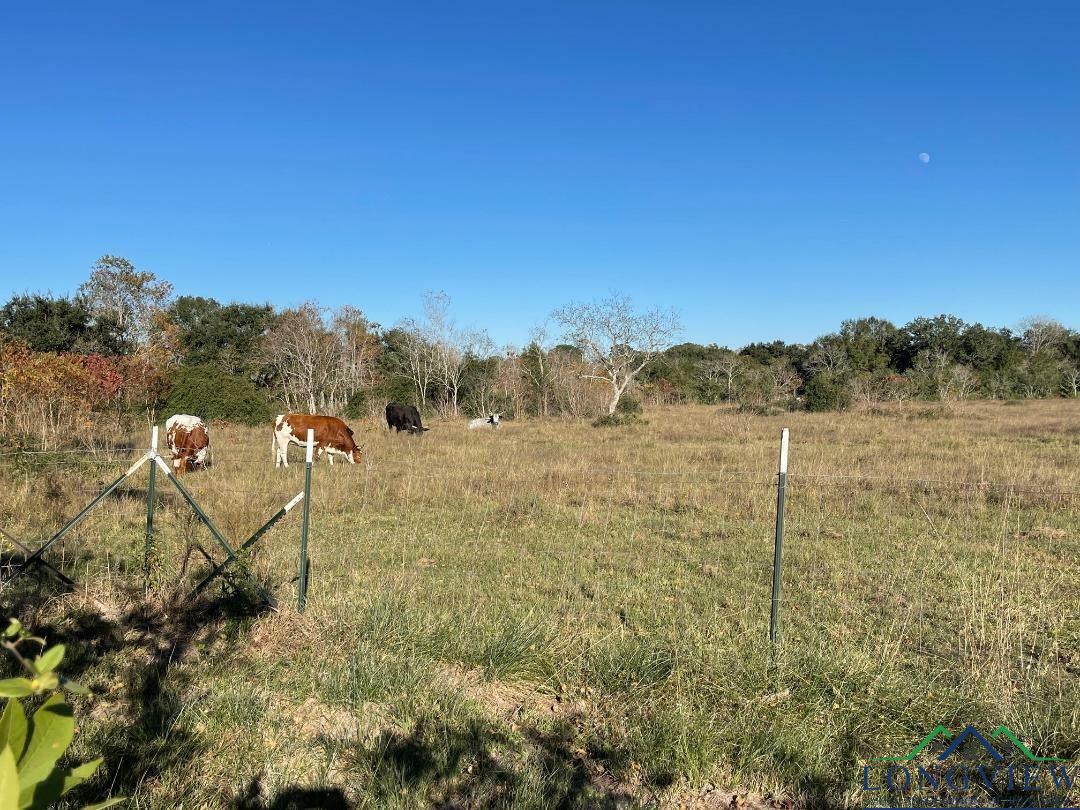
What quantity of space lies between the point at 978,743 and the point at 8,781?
361 centimetres

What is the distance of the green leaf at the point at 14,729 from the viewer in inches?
30.6

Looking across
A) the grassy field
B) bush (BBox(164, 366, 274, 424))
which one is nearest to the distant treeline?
bush (BBox(164, 366, 274, 424))

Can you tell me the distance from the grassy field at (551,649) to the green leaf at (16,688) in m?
2.28

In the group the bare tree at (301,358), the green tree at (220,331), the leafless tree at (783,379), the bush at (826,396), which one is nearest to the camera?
the bush at (826,396)

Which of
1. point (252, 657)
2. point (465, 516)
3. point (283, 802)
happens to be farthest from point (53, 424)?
point (283, 802)

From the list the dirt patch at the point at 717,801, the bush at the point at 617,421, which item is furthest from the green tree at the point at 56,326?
the dirt patch at the point at 717,801

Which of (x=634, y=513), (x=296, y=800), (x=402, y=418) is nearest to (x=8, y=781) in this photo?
(x=296, y=800)

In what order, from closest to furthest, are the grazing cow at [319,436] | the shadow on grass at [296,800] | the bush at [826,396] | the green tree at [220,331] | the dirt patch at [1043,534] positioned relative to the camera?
the shadow on grass at [296,800] < the dirt patch at [1043,534] < the grazing cow at [319,436] < the bush at [826,396] < the green tree at [220,331]

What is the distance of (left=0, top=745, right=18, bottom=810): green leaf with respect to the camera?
69 centimetres

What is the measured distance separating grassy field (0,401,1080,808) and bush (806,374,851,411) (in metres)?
19.3

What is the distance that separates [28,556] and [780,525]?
493 cm

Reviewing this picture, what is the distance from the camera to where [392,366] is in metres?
36.4

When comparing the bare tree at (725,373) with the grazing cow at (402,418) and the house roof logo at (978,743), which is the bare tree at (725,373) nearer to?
the grazing cow at (402,418)

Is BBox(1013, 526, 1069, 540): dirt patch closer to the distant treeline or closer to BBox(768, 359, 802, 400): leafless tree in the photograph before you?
the distant treeline
